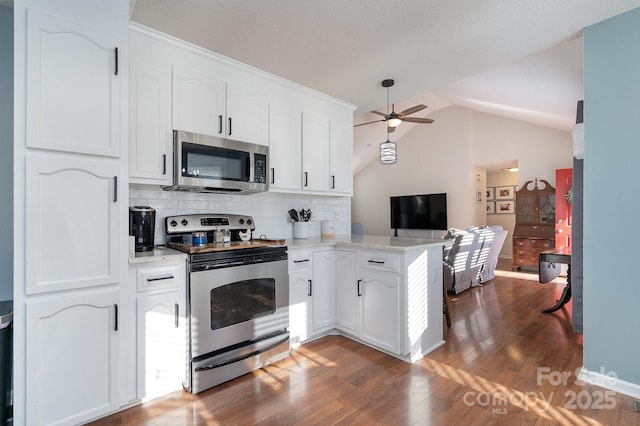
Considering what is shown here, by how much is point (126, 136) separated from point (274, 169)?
4.33ft

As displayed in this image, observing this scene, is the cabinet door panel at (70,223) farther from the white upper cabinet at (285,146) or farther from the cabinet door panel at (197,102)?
the white upper cabinet at (285,146)

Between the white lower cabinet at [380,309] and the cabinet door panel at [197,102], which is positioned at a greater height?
the cabinet door panel at [197,102]

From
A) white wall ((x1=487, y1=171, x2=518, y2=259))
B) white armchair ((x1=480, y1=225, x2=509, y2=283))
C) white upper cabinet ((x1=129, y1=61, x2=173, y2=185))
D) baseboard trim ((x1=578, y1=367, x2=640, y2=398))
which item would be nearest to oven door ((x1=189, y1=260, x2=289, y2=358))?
white upper cabinet ((x1=129, y1=61, x2=173, y2=185))

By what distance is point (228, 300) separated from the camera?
2.17 meters

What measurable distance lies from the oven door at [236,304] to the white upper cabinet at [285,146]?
0.87 metres

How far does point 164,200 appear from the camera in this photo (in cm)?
249

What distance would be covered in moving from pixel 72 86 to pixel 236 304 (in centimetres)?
163

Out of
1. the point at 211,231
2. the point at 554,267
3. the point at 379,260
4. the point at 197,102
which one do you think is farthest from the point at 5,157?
the point at 554,267

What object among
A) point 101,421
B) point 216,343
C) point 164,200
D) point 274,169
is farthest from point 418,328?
point 164,200

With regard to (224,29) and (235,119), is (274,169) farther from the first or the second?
(224,29)

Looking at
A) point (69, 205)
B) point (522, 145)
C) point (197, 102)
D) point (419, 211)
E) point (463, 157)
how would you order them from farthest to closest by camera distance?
point (419, 211), point (463, 157), point (522, 145), point (197, 102), point (69, 205)

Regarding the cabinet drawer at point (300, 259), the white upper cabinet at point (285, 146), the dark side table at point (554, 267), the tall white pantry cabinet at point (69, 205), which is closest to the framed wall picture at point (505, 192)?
the dark side table at point (554, 267)

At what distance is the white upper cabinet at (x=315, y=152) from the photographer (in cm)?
312

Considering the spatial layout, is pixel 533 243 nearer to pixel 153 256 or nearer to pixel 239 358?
pixel 239 358
